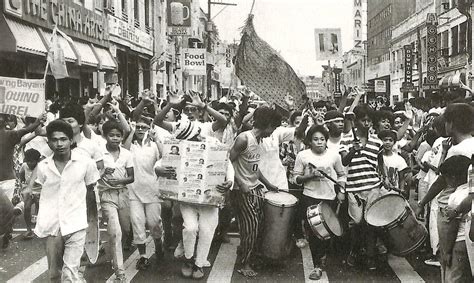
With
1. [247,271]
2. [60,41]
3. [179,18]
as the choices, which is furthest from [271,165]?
[179,18]

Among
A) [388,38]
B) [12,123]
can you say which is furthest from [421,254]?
[388,38]

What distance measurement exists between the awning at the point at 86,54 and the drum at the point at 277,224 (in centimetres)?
1506

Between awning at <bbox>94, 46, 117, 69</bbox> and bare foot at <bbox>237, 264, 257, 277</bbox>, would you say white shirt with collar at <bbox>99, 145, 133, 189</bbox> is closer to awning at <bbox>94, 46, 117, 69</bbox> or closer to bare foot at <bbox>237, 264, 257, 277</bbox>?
bare foot at <bbox>237, 264, 257, 277</bbox>

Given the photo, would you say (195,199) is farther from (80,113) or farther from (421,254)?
(421,254)

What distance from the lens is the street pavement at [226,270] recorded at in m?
7.17

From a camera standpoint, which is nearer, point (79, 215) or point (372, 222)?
point (79, 215)

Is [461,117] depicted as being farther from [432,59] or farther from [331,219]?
[432,59]

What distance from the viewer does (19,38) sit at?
16.7m

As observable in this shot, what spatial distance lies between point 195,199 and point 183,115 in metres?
3.61

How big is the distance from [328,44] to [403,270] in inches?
270

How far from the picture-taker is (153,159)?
7.63 metres

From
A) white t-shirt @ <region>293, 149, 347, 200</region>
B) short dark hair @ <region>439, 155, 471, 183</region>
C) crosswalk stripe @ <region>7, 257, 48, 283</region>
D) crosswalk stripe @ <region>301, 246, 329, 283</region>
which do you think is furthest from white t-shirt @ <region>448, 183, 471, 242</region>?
crosswalk stripe @ <region>7, 257, 48, 283</region>

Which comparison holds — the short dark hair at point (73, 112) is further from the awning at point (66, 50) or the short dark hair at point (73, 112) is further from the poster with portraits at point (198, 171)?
the awning at point (66, 50)

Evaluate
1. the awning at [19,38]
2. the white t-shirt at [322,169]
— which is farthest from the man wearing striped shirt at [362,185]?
the awning at [19,38]
